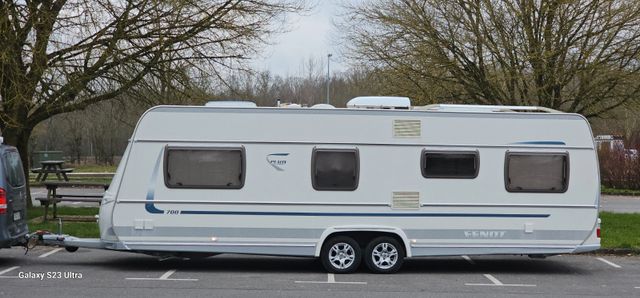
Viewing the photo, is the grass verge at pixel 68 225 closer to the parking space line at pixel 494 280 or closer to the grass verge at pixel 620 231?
the parking space line at pixel 494 280

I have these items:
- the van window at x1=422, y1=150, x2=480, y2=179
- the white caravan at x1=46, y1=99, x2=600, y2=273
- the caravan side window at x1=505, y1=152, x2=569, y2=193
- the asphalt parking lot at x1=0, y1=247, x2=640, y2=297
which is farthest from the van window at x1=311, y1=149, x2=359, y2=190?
the caravan side window at x1=505, y1=152, x2=569, y2=193

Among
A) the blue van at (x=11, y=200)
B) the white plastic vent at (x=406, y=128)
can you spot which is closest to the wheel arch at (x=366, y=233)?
the white plastic vent at (x=406, y=128)

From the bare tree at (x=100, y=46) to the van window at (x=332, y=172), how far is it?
6.07m

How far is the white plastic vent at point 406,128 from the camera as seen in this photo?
10.9 meters

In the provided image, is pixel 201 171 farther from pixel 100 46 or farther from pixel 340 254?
pixel 100 46

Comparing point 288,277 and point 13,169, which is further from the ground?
point 13,169

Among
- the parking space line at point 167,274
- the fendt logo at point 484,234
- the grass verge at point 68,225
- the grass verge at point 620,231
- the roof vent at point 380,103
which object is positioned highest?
the roof vent at point 380,103

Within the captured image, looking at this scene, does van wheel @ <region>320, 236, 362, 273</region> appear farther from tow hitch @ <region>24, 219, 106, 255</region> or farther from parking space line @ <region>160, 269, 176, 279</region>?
tow hitch @ <region>24, 219, 106, 255</region>

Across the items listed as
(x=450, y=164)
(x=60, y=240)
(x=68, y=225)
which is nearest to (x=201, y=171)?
(x=60, y=240)

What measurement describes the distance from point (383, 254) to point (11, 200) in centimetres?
566

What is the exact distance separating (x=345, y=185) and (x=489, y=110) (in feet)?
8.25

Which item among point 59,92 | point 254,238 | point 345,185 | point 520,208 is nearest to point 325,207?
point 345,185

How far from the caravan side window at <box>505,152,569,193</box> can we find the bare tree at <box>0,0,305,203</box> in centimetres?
752

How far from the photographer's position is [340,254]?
10.8m
